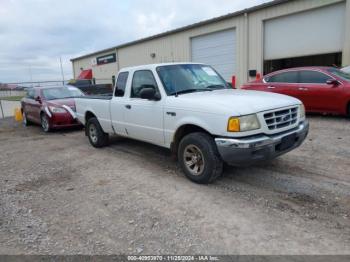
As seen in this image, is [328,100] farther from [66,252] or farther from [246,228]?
[66,252]

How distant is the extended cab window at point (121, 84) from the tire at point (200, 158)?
2081 millimetres

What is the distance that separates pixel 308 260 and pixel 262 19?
13.5 metres

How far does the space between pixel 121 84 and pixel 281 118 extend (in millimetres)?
3286

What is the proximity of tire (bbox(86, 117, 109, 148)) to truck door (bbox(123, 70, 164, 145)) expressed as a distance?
1308 millimetres

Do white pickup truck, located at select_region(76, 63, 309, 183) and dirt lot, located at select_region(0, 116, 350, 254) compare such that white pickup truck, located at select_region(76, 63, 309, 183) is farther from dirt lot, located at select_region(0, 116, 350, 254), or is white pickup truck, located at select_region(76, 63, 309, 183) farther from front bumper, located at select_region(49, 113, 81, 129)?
front bumper, located at select_region(49, 113, 81, 129)

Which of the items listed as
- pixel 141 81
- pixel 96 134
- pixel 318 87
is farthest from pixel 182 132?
pixel 318 87

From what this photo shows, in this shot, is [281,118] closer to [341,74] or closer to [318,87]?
[318,87]

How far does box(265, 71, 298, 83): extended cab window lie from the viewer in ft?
30.8

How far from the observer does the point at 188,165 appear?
177 inches

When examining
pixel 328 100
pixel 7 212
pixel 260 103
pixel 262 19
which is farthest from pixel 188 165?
pixel 262 19

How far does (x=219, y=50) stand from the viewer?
16.5m

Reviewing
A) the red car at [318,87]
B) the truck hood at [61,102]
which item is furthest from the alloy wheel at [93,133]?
the red car at [318,87]

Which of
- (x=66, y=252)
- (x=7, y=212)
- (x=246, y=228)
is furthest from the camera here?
(x=7, y=212)

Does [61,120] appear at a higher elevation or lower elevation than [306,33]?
lower
